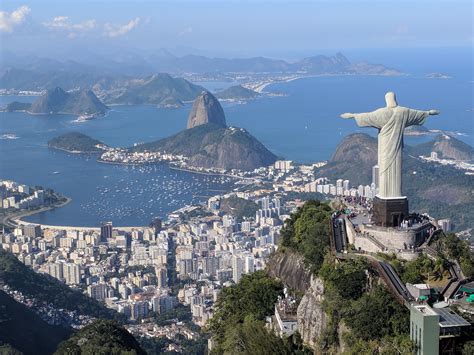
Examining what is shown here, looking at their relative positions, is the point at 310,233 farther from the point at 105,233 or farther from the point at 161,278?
the point at 105,233

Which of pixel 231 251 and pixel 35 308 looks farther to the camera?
pixel 231 251

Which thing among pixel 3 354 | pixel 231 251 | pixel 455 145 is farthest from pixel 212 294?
pixel 455 145

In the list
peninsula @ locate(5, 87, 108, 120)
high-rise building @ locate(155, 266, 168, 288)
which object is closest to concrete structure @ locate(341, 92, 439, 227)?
high-rise building @ locate(155, 266, 168, 288)

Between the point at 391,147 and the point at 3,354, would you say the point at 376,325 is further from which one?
the point at 3,354

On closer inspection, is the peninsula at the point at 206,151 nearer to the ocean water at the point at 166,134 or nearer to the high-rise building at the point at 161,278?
the ocean water at the point at 166,134

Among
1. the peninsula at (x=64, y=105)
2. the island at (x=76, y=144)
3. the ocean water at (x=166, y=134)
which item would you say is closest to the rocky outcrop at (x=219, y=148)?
the ocean water at (x=166, y=134)

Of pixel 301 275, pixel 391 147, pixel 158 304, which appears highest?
pixel 391 147
